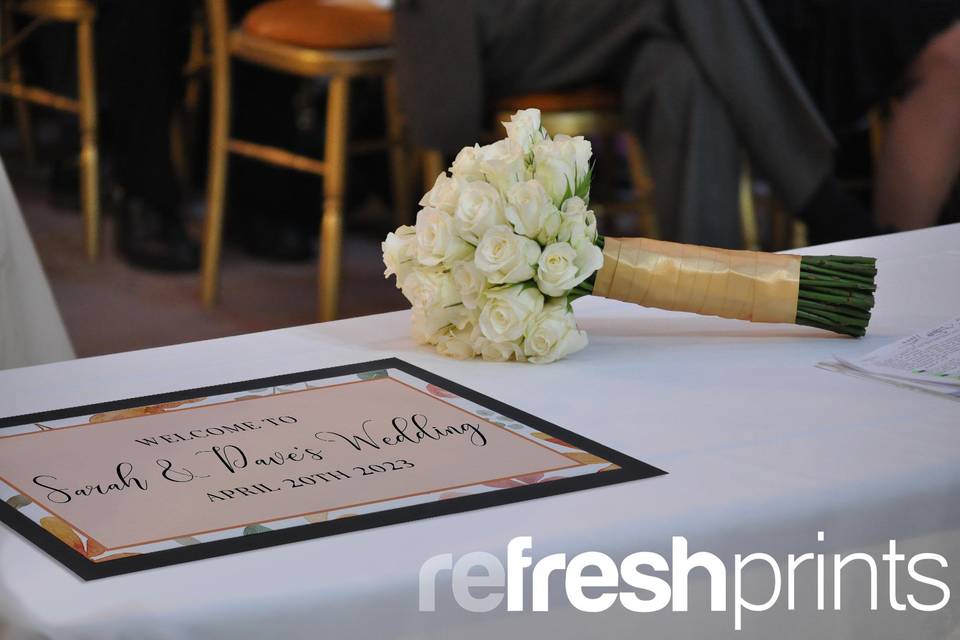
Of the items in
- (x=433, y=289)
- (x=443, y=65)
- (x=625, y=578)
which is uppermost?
(x=443, y=65)

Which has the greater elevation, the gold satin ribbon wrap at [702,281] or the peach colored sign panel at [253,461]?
the gold satin ribbon wrap at [702,281]

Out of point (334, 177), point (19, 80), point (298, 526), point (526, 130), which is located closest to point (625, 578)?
point (298, 526)

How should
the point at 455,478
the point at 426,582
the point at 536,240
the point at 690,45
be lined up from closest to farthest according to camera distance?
1. the point at 426,582
2. the point at 455,478
3. the point at 536,240
4. the point at 690,45

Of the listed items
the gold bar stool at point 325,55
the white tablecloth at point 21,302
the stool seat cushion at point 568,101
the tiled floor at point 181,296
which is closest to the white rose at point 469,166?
the white tablecloth at point 21,302

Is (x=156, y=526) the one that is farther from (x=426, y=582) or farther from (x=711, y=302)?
(x=711, y=302)

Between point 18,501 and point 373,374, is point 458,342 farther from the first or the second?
point 18,501

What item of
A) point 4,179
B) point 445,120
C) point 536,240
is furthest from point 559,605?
point 445,120

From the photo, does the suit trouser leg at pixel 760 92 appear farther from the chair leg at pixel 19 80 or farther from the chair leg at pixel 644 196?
the chair leg at pixel 19 80

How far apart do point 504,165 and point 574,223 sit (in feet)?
0.20

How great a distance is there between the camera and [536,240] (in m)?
0.90

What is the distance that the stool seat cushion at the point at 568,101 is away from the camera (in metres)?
2.27

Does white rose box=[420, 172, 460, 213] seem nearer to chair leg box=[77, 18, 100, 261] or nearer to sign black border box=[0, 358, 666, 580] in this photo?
sign black border box=[0, 358, 666, 580]

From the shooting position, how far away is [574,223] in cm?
90

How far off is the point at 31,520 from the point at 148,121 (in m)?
2.52
